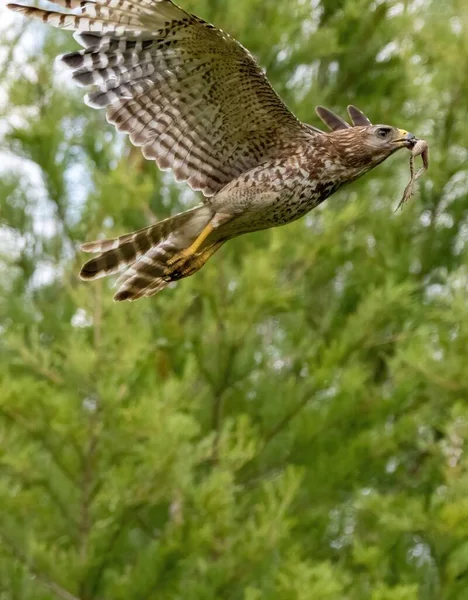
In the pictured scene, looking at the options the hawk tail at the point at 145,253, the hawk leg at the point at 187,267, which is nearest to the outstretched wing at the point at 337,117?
the hawk tail at the point at 145,253

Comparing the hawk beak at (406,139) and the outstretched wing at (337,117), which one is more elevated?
the hawk beak at (406,139)

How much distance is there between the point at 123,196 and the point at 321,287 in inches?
110

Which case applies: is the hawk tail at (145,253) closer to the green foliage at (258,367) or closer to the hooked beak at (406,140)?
the hooked beak at (406,140)

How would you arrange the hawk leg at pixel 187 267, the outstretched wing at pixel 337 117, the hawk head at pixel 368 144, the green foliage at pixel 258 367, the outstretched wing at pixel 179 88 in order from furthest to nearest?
the green foliage at pixel 258 367 < the outstretched wing at pixel 337 117 < the hawk head at pixel 368 144 < the hawk leg at pixel 187 267 < the outstretched wing at pixel 179 88

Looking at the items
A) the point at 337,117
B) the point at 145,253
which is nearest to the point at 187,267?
the point at 145,253

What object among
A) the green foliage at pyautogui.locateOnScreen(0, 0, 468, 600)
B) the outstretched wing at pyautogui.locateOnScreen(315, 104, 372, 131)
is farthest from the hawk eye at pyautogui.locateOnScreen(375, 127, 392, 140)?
the green foliage at pyautogui.locateOnScreen(0, 0, 468, 600)

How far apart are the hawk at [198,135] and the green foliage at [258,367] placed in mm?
3221

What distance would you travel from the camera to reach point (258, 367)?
9.17 metres

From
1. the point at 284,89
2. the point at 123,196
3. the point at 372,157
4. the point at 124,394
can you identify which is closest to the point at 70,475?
the point at 124,394

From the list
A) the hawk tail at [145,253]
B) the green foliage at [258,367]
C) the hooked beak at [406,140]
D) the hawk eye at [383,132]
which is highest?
the hawk tail at [145,253]

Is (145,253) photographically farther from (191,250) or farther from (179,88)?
(179,88)

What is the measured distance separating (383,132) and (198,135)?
22.6 inches

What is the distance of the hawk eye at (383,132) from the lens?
4.07 metres

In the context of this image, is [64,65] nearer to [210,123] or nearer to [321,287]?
[210,123]
